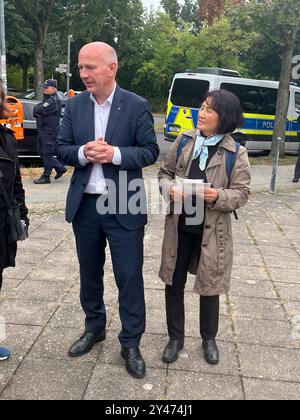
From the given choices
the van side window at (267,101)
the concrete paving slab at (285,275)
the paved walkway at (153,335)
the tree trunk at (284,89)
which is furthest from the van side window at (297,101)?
the concrete paving slab at (285,275)

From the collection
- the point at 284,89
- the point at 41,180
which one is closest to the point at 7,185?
the point at 41,180

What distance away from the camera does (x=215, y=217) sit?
295 cm

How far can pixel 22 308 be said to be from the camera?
3.82m

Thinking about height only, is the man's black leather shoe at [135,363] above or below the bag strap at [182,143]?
below

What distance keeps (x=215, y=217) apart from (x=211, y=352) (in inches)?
36.7

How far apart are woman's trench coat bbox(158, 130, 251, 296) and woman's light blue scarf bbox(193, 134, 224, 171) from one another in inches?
1.3

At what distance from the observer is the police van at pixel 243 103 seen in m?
14.1

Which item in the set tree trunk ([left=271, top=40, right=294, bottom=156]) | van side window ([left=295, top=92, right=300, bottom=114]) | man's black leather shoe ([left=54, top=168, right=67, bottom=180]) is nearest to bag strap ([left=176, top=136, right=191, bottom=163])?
man's black leather shoe ([left=54, top=168, right=67, bottom=180])

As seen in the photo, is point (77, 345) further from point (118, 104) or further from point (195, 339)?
point (118, 104)

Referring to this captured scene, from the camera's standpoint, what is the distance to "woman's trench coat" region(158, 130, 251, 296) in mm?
2918

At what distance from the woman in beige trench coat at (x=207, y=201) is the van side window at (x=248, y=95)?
12.3 metres

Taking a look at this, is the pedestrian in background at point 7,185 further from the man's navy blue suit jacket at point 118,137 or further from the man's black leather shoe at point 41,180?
the man's black leather shoe at point 41,180

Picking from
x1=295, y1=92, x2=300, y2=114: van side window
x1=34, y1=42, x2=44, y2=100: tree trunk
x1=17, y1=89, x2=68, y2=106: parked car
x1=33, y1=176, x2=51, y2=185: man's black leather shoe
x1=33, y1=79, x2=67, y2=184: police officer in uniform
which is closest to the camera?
x1=33, y1=79, x2=67, y2=184: police officer in uniform

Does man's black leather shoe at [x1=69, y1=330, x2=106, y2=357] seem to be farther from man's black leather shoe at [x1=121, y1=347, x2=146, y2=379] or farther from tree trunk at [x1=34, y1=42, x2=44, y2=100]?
tree trunk at [x1=34, y1=42, x2=44, y2=100]
